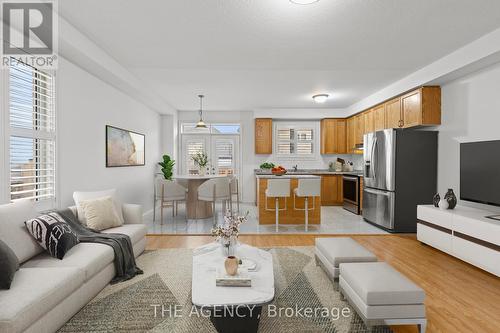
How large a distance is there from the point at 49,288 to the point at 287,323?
1.76 metres

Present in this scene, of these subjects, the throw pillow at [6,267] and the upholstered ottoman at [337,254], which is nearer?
the throw pillow at [6,267]

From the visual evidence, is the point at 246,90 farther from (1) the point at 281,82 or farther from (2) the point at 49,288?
(2) the point at 49,288

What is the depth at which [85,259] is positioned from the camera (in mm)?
2531

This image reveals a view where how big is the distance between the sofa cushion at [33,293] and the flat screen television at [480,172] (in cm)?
461

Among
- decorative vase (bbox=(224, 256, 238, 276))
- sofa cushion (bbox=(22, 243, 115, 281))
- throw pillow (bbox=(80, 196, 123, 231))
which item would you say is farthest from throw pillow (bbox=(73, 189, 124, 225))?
decorative vase (bbox=(224, 256, 238, 276))

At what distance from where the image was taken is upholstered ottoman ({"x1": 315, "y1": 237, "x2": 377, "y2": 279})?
275 cm

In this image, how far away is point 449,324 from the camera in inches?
87.5

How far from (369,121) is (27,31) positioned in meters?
6.34

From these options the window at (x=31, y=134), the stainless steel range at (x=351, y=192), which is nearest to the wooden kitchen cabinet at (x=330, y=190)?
the stainless steel range at (x=351, y=192)

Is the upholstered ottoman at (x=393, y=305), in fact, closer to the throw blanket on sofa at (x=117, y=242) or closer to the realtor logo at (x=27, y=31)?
the throw blanket on sofa at (x=117, y=242)

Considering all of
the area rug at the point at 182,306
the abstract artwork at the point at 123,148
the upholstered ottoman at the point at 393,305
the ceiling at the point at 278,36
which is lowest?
the area rug at the point at 182,306

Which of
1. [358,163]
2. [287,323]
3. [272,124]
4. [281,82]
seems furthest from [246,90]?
[287,323]

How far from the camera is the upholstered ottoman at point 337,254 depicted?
9.04 feet

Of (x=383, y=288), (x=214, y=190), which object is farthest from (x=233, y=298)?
(x=214, y=190)
